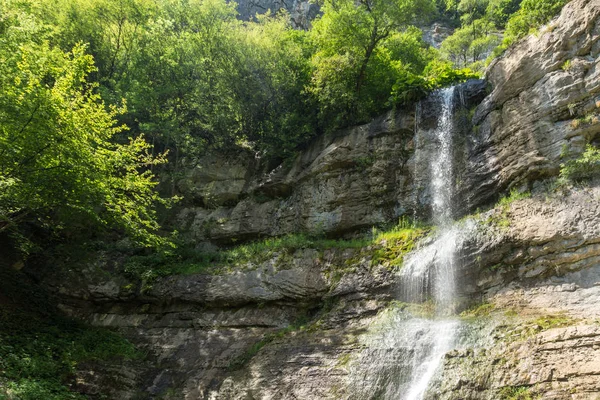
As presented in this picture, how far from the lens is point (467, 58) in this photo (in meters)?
30.9

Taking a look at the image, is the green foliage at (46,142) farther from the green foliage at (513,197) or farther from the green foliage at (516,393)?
the green foliage at (513,197)

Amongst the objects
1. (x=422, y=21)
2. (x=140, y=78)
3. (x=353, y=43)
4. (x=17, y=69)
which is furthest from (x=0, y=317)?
(x=422, y=21)

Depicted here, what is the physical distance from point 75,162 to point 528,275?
38.9 feet

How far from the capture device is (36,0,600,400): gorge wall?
8734mm

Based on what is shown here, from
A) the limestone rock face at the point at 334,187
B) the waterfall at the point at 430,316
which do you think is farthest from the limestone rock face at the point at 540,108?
the limestone rock face at the point at 334,187

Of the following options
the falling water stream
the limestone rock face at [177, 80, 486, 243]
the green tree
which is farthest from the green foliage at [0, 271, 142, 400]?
the green tree

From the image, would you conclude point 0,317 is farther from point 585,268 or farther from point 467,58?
point 467,58

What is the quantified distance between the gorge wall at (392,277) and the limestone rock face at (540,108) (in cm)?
4

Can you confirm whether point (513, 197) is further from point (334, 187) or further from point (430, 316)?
point (334, 187)

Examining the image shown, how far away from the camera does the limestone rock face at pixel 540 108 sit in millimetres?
11344

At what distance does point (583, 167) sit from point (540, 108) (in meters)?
2.46

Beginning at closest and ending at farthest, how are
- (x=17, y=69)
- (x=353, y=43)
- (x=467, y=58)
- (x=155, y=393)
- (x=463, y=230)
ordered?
(x=17, y=69) → (x=155, y=393) → (x=463, y=230) → (x=353, y=43) → (x=467, y=58)

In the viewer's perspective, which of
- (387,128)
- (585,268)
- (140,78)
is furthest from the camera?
(140,78)

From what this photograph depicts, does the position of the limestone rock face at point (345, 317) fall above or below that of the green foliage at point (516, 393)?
above
